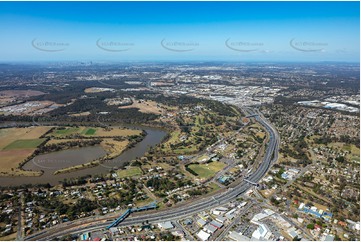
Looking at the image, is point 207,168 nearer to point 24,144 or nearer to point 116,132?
point 116,132

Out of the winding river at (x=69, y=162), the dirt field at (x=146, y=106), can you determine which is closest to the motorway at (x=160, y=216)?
the winding river at (x=69, y=162)

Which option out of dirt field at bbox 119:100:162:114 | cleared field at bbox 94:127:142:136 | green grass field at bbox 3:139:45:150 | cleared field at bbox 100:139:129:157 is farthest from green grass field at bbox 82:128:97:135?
dirt field at bbox 119:100:162:114

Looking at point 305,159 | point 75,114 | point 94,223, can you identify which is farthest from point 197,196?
point 75,114

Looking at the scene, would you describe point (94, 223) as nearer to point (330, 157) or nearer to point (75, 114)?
point (330, 157)

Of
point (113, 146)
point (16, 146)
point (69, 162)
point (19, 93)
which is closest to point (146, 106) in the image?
point (113, 146)

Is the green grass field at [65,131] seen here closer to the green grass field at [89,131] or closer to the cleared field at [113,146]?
the green grass field at [89,131]

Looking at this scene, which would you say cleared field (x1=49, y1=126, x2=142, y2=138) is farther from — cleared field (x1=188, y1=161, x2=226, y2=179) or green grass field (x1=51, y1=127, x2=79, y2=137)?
cleared field (x1=188, y1=161, x2=226, y2=179)
